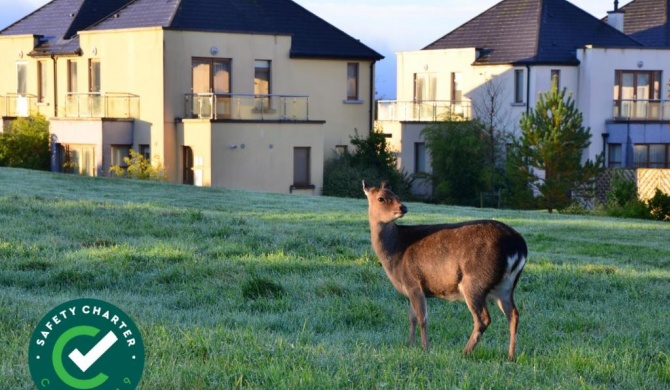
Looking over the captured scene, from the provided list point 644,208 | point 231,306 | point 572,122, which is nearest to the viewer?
point 231,306

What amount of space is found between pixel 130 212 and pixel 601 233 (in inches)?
330

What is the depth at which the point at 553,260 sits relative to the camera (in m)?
15.4

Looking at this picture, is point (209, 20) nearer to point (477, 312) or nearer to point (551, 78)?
point (551, 78)

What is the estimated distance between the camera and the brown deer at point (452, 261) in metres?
8.36

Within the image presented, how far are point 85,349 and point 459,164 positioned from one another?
142ft

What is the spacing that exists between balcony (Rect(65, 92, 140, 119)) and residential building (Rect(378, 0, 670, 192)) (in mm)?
14559

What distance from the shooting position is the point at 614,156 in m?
52.9

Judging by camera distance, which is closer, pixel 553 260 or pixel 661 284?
pixel 661 284


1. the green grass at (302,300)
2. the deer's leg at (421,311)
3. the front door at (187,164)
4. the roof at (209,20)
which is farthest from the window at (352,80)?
the deer's leg at (421,311)

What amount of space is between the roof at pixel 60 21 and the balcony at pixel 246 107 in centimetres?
855

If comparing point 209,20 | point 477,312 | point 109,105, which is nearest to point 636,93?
point 209,20

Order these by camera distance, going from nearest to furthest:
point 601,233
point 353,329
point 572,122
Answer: point 353,329
point 601,233
point 572,122

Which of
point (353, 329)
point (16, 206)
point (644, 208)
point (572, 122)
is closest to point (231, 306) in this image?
point (353, 329)

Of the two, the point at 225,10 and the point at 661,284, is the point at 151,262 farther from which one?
the point at 225,10
